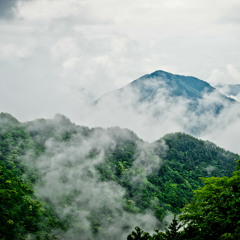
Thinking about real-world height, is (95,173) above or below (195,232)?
above

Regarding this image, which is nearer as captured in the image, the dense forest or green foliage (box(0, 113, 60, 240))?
green foliage (box(0, 113, 60, 240))

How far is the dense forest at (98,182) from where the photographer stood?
171ft

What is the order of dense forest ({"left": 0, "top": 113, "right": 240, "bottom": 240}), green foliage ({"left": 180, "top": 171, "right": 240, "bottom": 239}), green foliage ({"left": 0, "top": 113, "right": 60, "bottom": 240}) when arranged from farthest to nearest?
dense forest ({"left": 0, "top": 113, "right": 240, "bottom": 240}) → green foliage ({"left": 0, "top": 113, "right": 60, "bottom": 240}) → green foliage ({"left": 180, "top": 171, "right": 240, "bottom": 239})

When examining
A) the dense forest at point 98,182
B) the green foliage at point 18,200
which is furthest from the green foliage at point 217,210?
the green foliage at point 18,200

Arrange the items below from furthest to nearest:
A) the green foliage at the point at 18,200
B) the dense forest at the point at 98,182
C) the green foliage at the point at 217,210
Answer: the dense forest at the point at 98,182, the green foliage at the point at 18,200, the green foliage at the point at 217,210

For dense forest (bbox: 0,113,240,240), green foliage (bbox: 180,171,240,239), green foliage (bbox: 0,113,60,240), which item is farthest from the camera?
dense forest (bbox: 0,113,240,240)

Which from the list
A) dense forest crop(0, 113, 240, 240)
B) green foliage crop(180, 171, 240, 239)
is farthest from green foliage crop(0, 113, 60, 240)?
green foliage crop(180, 171, 240, 239)

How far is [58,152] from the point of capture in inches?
4222

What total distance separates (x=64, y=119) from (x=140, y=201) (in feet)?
191

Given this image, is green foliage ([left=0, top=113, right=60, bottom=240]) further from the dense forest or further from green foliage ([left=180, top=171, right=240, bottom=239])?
green foliage ([left=180, top=171, right=240, bottom=239])

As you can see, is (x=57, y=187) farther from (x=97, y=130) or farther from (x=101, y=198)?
(x=97, y=130)

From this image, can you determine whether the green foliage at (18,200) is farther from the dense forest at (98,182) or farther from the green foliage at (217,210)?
the green foliage at (217,210)

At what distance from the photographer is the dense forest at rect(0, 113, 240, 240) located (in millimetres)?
52188

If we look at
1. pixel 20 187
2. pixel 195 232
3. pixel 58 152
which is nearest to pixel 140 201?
pixel 58 152
